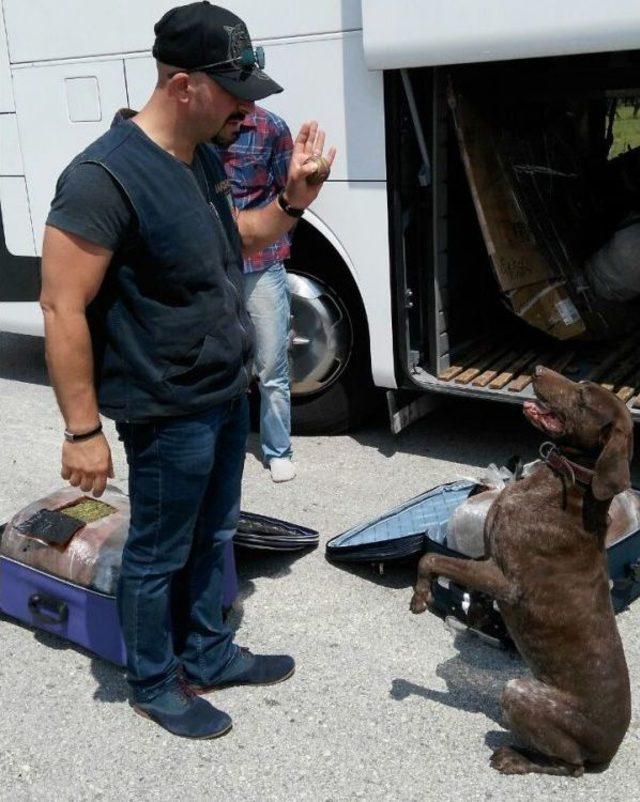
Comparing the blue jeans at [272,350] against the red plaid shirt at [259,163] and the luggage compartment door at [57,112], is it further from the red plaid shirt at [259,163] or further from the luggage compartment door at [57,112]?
the luggage compartment door at [57,112]

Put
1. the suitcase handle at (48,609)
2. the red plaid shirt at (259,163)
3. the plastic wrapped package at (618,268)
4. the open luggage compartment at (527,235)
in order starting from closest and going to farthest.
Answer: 1. the suitcase handle at (48,609)
2. the red plaid shirt at (259,163)
3. the open luggage compartment at (527,235)
4. the plastic wrapped package at (618,268)

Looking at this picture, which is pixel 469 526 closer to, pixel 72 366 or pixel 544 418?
pixel 544 418

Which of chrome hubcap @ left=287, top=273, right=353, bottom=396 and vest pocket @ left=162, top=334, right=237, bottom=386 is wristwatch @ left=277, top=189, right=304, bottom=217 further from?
chrome hubcap @ left=287, top=273, right=353, bottom=396

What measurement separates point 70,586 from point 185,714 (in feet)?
2.05

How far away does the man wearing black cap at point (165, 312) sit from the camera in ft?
7.68

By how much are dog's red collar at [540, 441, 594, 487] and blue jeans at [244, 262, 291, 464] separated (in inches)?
80.0

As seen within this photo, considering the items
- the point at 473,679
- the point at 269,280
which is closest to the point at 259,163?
the point at 269,280

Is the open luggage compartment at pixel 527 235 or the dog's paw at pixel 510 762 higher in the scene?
the open luggage compartment at pixel 527 235

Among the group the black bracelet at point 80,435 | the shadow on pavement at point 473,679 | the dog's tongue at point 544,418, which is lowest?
the shadow on pavement at point 473,679

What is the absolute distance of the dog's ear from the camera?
2457mm

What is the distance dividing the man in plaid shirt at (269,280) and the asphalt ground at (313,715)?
21.0 inches

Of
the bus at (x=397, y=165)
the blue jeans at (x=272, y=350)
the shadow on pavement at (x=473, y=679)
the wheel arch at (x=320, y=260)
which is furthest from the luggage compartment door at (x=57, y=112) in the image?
the shadow on pavement at (x=473, y=679)

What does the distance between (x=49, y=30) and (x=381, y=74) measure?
182 centimetres

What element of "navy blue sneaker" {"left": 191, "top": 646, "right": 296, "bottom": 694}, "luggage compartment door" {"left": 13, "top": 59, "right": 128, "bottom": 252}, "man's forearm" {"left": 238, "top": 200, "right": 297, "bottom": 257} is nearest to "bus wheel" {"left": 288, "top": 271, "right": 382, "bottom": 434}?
"luggage compartment door" {"left": 13, "top": 59, "right": 128, "bottom": 252}
